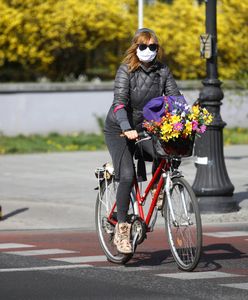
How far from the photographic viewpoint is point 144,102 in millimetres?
8609

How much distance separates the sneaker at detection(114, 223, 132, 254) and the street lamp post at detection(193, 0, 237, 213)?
11.6 ft

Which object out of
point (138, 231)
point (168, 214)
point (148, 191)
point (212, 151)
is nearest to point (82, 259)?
point (138, 231)

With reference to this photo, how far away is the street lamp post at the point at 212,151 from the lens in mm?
12164

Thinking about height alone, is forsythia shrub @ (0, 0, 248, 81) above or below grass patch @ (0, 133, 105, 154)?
above

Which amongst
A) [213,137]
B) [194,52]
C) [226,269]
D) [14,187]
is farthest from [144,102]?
[194,52]

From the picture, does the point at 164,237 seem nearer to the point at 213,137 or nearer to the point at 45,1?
the point at 213,137

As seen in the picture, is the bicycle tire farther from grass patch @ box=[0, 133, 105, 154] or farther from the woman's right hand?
grass patch @ box=[0, 133, 105, 154]

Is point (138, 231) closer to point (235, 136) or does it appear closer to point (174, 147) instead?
point (174, 147)

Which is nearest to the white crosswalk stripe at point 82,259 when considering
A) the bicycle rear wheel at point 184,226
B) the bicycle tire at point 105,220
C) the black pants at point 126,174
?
the bicycle tire at point 105,220

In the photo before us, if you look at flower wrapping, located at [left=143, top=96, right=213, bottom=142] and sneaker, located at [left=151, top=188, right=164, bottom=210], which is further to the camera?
sneaker, located at [left=151, top=188, right=164, bottom=210]

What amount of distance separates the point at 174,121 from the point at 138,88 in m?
0.52

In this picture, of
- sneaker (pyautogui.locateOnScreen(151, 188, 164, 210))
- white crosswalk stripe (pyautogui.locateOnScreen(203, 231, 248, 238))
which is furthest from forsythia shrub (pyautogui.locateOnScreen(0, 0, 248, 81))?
sneaker (pyautogui.locateOnScreen(151, 188, 164, 210))

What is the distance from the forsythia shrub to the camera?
89.4 ft

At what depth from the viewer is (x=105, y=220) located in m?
9.22
